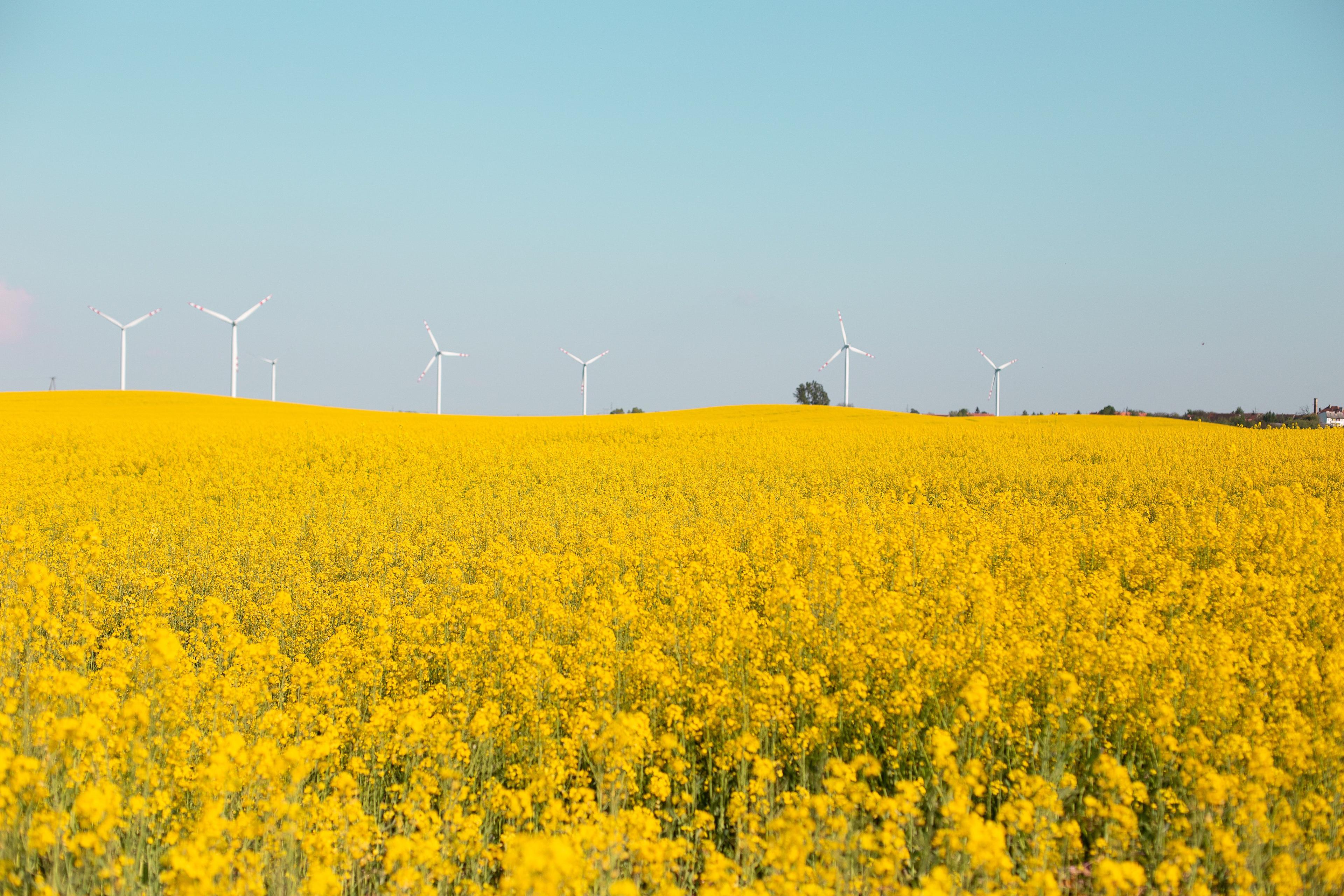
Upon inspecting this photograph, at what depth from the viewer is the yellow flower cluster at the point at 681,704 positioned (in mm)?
3766

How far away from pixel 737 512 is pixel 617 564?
4.91m

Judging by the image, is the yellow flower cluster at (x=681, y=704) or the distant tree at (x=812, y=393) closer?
the yellow flower cluster at (x=681, y=704)

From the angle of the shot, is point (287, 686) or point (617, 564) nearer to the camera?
point (287, 686)

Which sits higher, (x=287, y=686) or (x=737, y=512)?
(x=737, y=512)

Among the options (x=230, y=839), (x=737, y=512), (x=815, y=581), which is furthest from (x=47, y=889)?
(x=737, y=512)

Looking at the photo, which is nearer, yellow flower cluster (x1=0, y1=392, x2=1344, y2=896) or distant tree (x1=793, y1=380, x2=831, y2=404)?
yellow flower cluster (x1=0, y1=392, x2=1344, y2=896)

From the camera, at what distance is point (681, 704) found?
630 cm

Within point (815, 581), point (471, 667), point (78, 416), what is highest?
point (78, 416)

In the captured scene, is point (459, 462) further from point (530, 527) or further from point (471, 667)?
point (471, 667)

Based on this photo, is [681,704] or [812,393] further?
[812,393]

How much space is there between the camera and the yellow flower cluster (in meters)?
3.77

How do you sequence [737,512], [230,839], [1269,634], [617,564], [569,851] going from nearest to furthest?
[569,851], [230,839], [1269,634], [617,564], [737,512]

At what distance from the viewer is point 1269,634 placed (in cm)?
693

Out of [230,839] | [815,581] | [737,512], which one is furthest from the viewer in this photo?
[737,512]
